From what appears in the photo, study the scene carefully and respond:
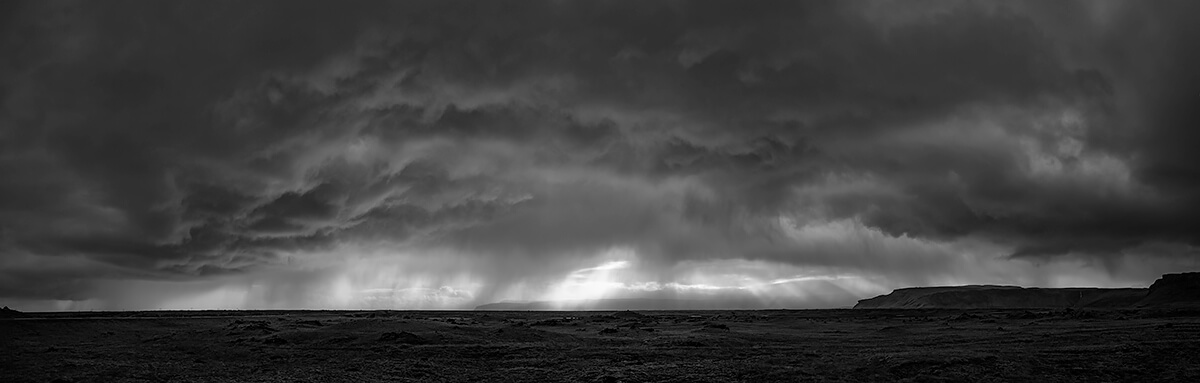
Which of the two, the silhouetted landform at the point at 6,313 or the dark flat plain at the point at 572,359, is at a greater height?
the silhouetted landform at the point at 6,313

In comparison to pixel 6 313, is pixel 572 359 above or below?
below

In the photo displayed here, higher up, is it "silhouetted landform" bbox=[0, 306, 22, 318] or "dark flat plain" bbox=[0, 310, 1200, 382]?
"silhouetted landform" bbox=[0, 306, 22, 318]

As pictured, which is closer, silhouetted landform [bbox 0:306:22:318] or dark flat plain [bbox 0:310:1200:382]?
Result: dark flat plain [bbox 0:310:1200:382]

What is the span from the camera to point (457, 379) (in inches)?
1233

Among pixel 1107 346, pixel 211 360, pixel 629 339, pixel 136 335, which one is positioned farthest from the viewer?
pixel 136 335

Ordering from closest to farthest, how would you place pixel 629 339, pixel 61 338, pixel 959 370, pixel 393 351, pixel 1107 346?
pixel 959 370
pixel 1107 346
pixel 393 351
pixel 629 339
pixel 61 338

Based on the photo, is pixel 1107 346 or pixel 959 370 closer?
pixel 959 370

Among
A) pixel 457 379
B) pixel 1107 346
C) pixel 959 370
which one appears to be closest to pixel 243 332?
pixel 457 379

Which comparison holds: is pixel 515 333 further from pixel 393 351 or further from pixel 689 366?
pixel 689 366

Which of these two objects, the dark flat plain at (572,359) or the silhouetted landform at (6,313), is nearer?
the dark flat plain at (572,359)

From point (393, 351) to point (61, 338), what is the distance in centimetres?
4197

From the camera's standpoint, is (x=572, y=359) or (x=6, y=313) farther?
(x=6, y=313)

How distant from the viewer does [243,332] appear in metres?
64.6

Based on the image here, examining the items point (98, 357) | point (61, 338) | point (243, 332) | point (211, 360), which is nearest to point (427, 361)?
point (211, 360)
